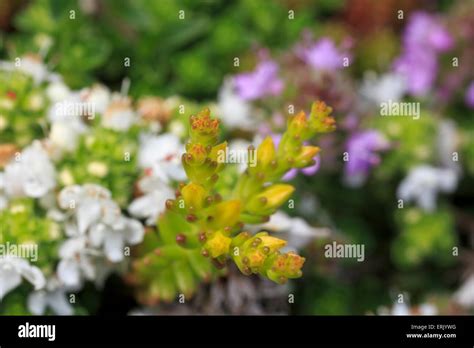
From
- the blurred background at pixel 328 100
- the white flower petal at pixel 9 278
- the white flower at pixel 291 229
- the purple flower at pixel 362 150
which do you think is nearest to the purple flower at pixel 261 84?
the blurred background at pixel 328 100

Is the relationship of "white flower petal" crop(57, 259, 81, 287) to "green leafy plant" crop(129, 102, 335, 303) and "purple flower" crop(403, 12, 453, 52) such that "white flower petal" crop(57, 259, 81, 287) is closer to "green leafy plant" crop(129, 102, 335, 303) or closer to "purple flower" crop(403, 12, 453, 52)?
"green leafy plant" crop(129, 102, 335, 303)

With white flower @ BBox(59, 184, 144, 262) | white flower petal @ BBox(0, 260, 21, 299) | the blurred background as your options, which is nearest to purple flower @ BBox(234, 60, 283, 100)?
the blurred background

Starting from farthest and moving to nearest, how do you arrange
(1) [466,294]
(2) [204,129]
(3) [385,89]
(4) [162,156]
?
(3) [385,89], (1) [466,294], (4) [162,156], (2) [204,129]

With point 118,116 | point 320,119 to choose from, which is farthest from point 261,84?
point 320,119

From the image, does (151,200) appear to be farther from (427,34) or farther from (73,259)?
(427,34)

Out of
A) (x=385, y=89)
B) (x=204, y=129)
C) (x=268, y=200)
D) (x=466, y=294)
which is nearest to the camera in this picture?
(x=204, y=129)
